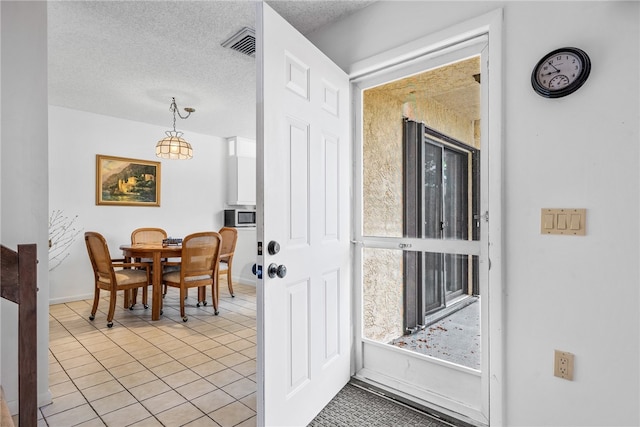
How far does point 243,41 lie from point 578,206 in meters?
2.47

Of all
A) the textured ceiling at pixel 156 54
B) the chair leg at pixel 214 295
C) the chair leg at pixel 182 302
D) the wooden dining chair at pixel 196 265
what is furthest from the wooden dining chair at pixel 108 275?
the textured ceiling at pixel 156 54

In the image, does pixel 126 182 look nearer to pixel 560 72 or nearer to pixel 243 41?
pixel 243 41

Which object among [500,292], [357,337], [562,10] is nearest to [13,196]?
[357,337]

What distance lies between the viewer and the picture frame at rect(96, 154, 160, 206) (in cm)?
463

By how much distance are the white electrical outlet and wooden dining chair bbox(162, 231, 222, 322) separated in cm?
315

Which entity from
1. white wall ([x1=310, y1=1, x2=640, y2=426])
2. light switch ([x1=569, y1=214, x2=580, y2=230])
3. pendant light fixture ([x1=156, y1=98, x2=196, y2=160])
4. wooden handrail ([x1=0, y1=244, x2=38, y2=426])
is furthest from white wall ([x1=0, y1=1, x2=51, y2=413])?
light switch ([x1=569, y1=214, x2=580, y2=230])

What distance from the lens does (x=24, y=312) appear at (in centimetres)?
105

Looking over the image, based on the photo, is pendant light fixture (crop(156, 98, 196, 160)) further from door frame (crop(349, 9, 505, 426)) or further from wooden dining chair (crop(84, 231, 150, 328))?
door frame (crop(349, 9, 505, 426))

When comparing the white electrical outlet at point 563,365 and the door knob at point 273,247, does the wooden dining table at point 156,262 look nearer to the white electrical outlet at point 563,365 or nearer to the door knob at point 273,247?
the door knob at point 273,247

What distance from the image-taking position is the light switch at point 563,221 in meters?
1.44

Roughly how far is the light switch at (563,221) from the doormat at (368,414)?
3.78 ft

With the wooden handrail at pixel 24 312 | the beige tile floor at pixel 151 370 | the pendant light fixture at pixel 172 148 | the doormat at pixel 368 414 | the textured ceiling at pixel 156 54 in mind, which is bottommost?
the beige tile floor at pixel 151 370

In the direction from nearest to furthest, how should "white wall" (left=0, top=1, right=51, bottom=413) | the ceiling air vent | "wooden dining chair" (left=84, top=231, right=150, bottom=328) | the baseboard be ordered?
"white wall" (left=0, top=1, right=51, bottom=413) < the ceiling air vent < "wooden dining chair" (left=84, top=231, right=150, bottom=328) < the baseboard

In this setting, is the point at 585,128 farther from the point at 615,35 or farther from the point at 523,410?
the point at 523,410
